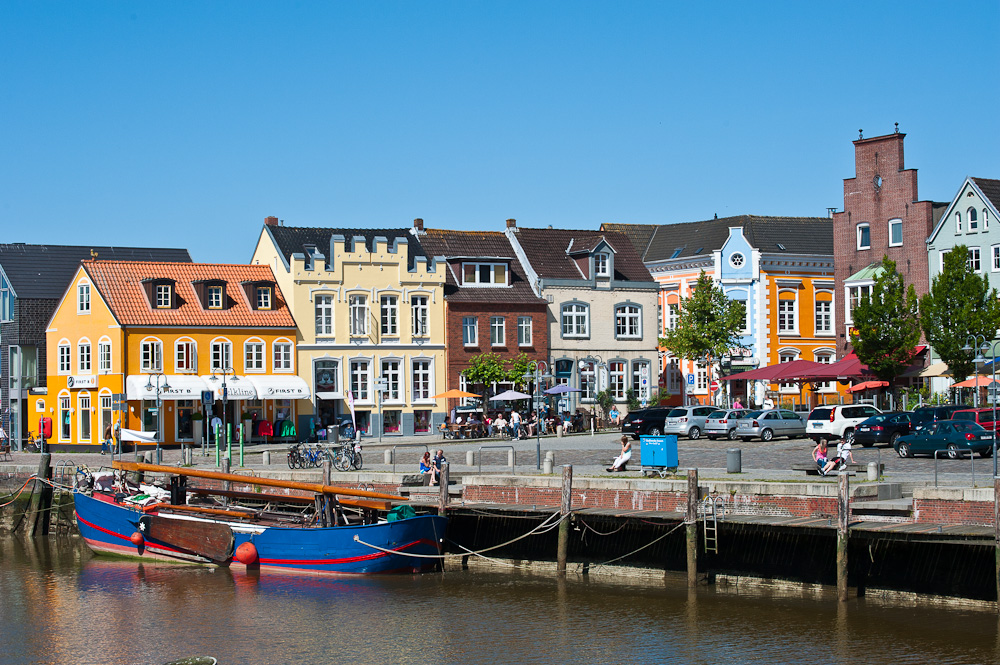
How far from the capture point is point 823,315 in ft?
252

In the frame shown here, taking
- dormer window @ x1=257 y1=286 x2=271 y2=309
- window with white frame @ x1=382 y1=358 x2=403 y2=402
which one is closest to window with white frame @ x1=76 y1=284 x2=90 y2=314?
dormer window @ x1=257 y1=286 x2=271 y2=309

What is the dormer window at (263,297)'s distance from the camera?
6106 centimetres

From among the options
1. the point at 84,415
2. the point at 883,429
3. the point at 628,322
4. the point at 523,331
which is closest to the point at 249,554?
the point at 883,429

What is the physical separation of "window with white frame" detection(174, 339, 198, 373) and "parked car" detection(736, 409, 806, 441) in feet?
81.9

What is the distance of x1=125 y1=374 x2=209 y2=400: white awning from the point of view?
56031mm

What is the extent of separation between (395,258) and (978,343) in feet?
93.1

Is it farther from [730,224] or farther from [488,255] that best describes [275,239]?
[730,224]

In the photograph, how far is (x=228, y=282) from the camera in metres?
61.2

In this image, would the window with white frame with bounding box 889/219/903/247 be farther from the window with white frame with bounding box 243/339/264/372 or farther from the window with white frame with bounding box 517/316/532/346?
the window with white frame with bounding box 243/339/264/372

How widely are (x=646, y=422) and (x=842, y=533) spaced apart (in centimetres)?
2843

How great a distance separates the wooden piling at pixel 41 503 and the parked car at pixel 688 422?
24.9 m

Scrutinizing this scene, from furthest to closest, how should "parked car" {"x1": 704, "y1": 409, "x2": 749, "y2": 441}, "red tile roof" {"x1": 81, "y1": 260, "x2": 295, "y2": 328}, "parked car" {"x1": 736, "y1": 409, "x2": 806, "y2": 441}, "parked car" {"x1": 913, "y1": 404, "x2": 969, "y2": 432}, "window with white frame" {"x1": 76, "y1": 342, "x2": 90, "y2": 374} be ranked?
"window with white frame" {"x1": 76, "y1": 342, "x2": 90, "y2": 374}, "red tile roof" {"x1": 81, "y1": 260, "x2": 295, "y2": 328}, "parked car" {"x1": 704, "y1": 409, "x2": 749, "y2": 441}, "parked car" {"x1": 736, "y1": 409, "x2": 806, "y2": 441}, "parked car" {"x1": 913, "y1": 404, "x2": 969, "y2": 432}

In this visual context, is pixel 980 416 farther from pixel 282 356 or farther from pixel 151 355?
pixel 151 355

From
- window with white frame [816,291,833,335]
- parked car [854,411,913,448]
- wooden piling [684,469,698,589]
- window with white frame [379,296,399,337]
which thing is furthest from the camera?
window with white frame [816,291,833,335]
